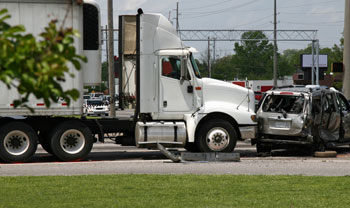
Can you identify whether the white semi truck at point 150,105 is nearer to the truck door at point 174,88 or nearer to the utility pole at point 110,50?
the truck door at point 174,88

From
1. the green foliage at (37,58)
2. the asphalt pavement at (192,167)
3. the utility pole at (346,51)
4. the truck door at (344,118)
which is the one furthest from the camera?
the utility pole at (346,51)

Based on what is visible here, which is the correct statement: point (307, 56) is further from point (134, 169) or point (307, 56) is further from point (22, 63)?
point (22, 63)

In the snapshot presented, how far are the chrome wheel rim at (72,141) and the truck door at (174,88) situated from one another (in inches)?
85.0

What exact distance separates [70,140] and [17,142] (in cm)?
116

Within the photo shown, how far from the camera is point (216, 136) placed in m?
15.8

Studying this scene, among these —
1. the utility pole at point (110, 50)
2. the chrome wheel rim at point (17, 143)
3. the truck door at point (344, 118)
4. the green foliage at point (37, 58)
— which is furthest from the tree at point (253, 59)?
the green foliage at point (37, 58)

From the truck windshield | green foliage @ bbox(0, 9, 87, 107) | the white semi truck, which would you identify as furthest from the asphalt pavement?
green foliage @ bbox(0, 9, 87, 107)

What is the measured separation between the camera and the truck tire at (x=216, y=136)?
15.7m

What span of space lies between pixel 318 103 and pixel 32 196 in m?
9.22

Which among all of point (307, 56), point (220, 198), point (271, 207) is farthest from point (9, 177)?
point (307, 56)

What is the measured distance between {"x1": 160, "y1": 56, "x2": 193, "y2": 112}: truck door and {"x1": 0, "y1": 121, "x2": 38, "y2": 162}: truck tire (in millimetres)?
3233

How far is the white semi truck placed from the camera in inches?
582

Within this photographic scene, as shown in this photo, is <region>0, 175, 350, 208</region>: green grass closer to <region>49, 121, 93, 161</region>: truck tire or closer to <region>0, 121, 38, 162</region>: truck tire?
<region>0, 121, 38, 162</region>: truck tire

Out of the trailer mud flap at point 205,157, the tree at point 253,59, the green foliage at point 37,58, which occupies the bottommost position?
the trailer mud flap at point 205,157
